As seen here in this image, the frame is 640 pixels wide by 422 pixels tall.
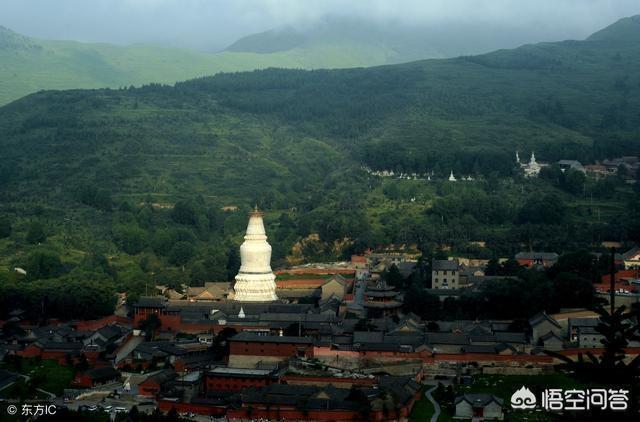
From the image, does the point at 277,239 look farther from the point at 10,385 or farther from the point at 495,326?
the point at 10,385

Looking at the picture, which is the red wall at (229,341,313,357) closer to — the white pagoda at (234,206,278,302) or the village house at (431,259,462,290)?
the white pagoda at (234,206,278,302)

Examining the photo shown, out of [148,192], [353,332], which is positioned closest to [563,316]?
[353,332]

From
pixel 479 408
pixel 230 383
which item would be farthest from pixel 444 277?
pixel 479 408

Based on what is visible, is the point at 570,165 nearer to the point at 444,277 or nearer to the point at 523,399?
the point at 444,277

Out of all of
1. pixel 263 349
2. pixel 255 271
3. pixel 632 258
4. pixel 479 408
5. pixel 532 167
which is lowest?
pixel 479 408

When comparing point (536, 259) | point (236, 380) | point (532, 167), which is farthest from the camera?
point (532, 167)

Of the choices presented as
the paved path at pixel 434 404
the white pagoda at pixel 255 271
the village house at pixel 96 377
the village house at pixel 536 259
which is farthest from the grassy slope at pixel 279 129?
the paved path at pixel 434 404

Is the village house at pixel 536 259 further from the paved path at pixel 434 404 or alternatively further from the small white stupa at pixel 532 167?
the small white stupa at pixel 532 167

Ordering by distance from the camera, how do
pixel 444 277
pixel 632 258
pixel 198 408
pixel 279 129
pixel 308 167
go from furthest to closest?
1. pixel 279 129
2. pixel 308 167
3. pixel 632 258
4. pixel 444 277
5. pixel 198 408
